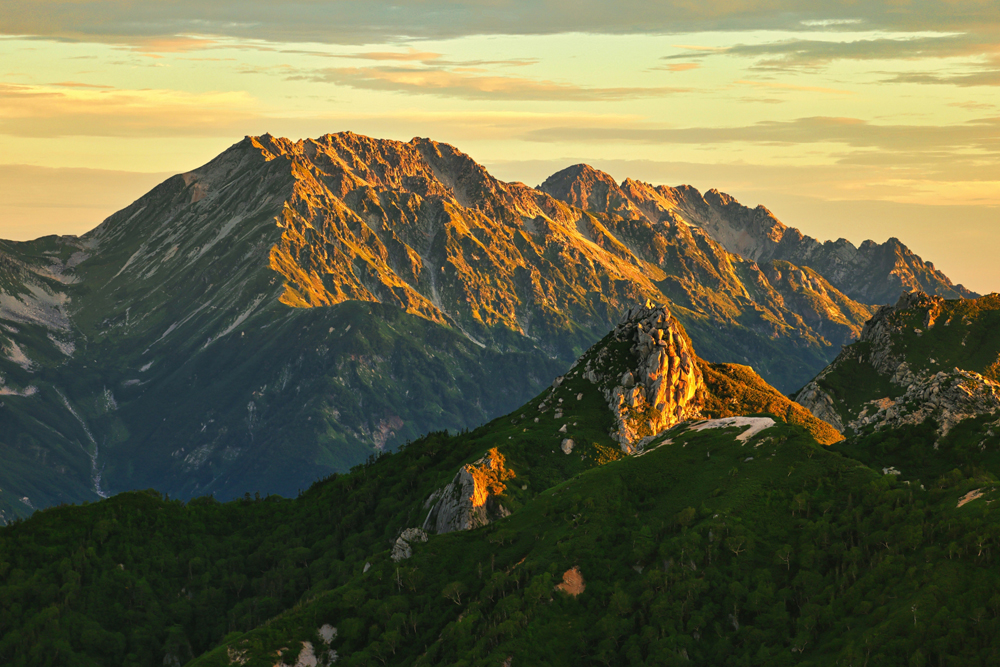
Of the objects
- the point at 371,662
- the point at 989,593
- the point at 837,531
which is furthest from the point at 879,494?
the point at 371,662

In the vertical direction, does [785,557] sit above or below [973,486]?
below

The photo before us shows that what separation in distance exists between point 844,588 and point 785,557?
14452mm

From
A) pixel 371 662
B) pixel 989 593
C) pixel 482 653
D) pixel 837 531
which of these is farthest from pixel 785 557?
pixel 371 662

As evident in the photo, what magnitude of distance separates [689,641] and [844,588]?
26.8m

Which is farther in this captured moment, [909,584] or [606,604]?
[606,604]

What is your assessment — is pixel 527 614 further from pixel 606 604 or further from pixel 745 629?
pixel 745 629

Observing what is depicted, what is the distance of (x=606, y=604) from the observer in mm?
191125

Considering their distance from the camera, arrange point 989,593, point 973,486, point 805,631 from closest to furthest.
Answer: point 989,593, point 805,631, point 973,486

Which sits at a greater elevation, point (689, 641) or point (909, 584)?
point (909, 584)

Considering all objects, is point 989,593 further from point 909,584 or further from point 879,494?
point 879,494

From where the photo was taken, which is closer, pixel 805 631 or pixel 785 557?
pixel 805 631

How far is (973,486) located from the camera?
18012 centimetres

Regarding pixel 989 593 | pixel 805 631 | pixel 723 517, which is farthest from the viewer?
pixel 723 517

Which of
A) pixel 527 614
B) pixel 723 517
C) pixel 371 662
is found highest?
pixel 723 517
